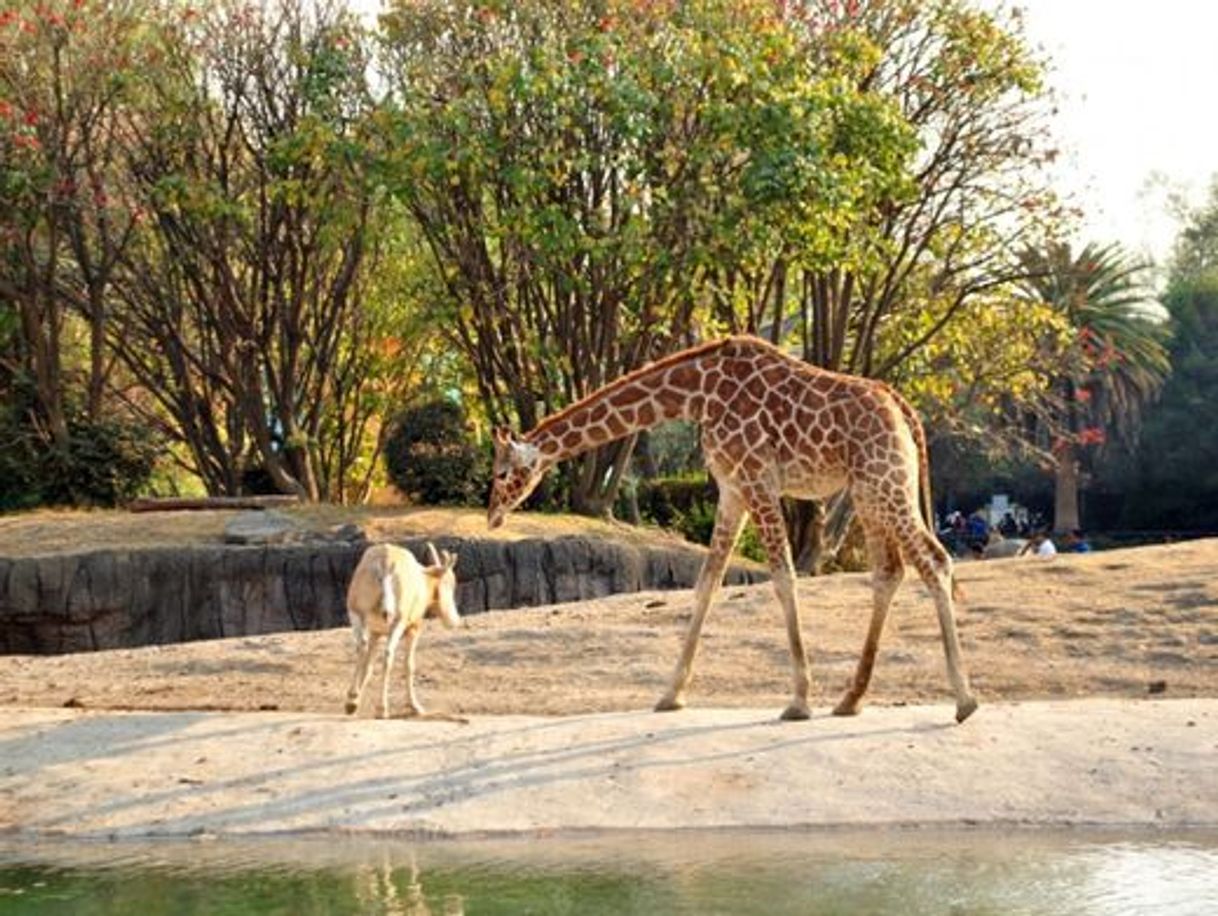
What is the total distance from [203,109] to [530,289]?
4.70 meters

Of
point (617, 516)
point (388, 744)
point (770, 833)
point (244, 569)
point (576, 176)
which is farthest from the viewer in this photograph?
point (617, 516)

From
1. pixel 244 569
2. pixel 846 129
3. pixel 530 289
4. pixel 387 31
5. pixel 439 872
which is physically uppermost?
pixel 387 31

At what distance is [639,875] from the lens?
10.6 m

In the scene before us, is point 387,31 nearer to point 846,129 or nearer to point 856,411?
point 846,129

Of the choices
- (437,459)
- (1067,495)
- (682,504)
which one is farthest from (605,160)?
(1067,495)

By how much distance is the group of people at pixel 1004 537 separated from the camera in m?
35.6

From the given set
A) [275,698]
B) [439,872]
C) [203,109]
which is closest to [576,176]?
[203,109]

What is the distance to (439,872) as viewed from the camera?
35.4 feet

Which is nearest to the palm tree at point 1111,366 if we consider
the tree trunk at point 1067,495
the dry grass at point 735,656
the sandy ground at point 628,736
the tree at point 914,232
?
the tree trunk at point 1067,495

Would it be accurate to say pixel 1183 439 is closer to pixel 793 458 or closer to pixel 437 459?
pixel 437 459

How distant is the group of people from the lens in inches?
1401

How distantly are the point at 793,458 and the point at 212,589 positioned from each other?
9073 mm

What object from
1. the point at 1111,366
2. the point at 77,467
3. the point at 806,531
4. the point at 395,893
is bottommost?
the point at 395,893

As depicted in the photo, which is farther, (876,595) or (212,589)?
(212,589)
